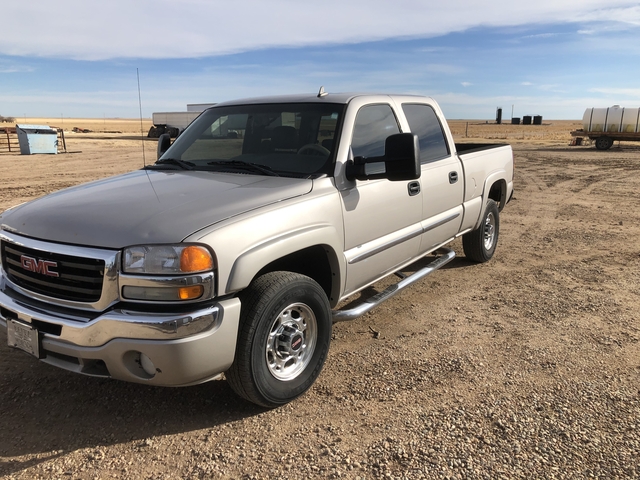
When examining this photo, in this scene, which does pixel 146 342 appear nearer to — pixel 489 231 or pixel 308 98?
pixel 308 98

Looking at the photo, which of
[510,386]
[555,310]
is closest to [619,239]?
[555,310]

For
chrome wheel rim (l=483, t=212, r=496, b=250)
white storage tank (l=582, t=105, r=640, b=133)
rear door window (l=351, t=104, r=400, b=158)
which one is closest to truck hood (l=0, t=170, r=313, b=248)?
rear door window (l=351, t=104, r=400, b=158)

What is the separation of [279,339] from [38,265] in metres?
1.43

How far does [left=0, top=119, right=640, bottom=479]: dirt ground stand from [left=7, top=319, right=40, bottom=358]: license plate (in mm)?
510

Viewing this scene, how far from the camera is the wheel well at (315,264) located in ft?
11.1

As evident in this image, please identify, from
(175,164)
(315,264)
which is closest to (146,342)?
(315,264)

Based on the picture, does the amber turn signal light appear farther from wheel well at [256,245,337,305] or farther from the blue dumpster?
the blue dumpster

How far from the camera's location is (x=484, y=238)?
247 inches

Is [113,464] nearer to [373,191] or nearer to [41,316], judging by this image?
[41,316]

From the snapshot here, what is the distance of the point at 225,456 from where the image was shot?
2748 mm

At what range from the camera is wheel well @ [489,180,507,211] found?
6500mm

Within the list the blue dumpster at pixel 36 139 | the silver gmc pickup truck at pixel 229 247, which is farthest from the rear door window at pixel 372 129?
the blue dumpster at pixel 36 139

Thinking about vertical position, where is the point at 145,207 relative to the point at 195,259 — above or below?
above

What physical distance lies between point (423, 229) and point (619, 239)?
4624mm
